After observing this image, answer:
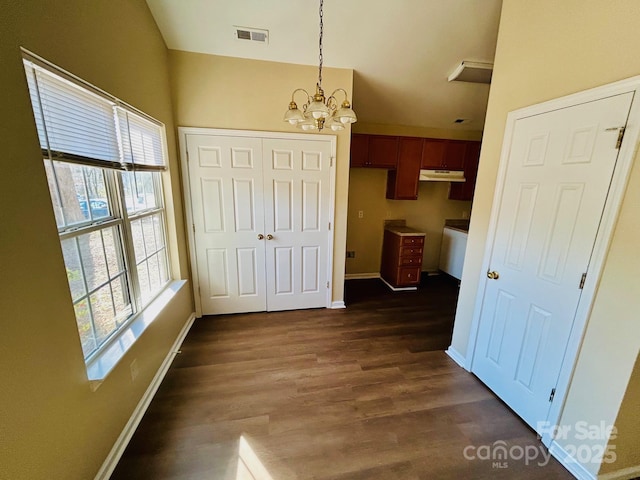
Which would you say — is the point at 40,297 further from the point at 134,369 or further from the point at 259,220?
the point at 259,220

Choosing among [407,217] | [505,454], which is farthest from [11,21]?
[407,217]

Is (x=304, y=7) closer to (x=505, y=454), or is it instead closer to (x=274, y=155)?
(x=274, y=155)

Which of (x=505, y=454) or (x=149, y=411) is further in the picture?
(x=149, y=411)

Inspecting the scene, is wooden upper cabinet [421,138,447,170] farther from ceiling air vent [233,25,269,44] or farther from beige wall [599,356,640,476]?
beige wall [599,356,640,476]

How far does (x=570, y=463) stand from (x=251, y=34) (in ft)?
12.7

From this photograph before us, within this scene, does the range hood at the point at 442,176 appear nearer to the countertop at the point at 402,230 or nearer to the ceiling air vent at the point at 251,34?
the countertop at the point at 402,230

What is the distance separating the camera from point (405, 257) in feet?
12.8

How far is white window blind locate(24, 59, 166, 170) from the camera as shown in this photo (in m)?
1.10

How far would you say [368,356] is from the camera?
7.89ft

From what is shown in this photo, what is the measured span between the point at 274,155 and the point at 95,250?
1838 mm

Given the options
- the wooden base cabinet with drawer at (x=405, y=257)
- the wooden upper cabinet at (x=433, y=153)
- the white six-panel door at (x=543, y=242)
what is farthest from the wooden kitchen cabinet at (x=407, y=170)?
the white six-panel door at (x=543, y=242)

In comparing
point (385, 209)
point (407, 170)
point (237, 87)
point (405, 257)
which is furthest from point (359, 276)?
point (237, 87)

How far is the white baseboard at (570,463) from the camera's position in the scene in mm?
1407

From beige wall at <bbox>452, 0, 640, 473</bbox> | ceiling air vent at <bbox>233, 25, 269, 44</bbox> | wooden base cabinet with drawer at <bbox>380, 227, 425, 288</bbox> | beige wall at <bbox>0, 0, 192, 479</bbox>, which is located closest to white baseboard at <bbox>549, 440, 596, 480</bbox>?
beige wall at <bbox>452, 0, 640, 473</bbox>
